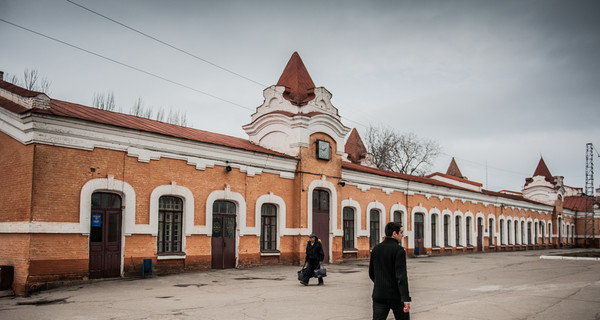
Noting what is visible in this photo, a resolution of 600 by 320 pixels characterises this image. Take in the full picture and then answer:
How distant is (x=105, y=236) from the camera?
1527 cm

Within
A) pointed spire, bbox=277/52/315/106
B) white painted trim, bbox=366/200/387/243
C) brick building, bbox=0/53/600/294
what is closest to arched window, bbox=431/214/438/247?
brick building, bbox=0/53/600/294

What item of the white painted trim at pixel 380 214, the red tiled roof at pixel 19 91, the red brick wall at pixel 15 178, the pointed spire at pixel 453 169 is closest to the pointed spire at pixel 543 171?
the pointed spire at pixel 453 169

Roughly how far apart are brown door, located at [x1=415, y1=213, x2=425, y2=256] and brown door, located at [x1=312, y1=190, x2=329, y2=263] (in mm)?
9376

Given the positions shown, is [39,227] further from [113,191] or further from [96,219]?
[113,191]

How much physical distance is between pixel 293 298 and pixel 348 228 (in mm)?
13378

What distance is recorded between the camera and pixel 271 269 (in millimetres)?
19188

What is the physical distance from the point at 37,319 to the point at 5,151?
7.01m

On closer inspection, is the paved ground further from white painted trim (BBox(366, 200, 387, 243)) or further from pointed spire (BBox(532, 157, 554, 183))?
pointed spire (BBox(532, 157, 554, 183))

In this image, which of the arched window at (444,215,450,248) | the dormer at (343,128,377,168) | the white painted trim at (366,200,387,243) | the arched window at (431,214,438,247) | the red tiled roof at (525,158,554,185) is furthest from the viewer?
the red tiled roof at (525,158,554,185)

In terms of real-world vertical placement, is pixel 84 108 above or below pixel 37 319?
above

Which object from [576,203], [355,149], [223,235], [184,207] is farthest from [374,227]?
[576,203]

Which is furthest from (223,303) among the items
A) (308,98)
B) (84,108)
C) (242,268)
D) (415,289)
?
(308,98)

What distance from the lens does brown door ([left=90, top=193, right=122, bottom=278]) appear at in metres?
15.0

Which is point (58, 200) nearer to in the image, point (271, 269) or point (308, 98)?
point (271, 269)
